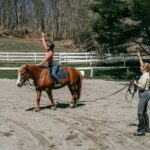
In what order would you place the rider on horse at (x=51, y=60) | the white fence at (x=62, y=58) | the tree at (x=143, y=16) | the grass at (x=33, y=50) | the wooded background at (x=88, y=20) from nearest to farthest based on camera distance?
1. the rider on horse at (x=51, y=60)
2. the tree at (x=143, y=16)
3. the wooded background at (x=88, y=20)
4. the grass at (x=33, y=50)
5. the white fence at (x=62, y=58)

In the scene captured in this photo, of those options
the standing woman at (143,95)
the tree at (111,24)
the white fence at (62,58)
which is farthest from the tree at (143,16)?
the standing woman at (143,95)

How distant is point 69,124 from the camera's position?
14078 mm

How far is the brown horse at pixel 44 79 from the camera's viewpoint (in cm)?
1619

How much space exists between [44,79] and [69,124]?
297 cm

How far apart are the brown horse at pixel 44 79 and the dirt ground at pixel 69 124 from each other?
463mm

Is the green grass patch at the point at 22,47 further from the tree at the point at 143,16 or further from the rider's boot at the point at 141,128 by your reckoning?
the rider's boot at the point at 141,128

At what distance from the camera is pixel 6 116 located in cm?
1535

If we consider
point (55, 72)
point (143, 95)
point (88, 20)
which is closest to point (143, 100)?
point (143, 95)

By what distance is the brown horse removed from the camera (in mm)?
16188

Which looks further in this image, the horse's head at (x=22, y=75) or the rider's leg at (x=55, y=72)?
the rider's leg at (x=55, y=72)

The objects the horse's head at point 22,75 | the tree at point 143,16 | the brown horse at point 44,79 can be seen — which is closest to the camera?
the horse's head at point 22,75

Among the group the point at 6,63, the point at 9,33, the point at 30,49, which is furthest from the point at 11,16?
the point at 6,63

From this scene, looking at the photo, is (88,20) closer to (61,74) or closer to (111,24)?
(111,24)

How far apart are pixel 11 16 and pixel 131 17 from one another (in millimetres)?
59102
